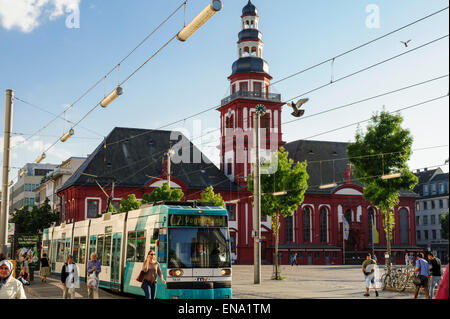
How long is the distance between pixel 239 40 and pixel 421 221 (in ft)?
167

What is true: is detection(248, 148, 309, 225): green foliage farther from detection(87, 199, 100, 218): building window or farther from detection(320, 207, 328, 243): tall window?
detection(320, 207, 328, 243): tall window

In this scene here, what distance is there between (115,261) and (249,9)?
5439 cm

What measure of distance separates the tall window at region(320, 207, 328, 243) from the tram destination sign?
57759 mm

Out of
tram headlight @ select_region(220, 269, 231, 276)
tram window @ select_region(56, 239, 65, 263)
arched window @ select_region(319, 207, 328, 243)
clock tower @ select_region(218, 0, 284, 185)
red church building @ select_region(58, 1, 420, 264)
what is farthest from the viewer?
arched window @ select_region(319, 207, 328, 243)

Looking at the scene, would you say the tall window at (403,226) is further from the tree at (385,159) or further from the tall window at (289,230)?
the tree at (385,159)

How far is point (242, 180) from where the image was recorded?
72.6 metres

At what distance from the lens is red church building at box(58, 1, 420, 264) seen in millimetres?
69438

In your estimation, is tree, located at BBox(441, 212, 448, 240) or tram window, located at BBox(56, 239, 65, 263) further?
tree, located at BBox(441, 212, 448, 240)

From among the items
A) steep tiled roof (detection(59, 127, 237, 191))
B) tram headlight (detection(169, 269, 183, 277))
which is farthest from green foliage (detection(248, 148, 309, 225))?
steep tiled roof (detection(59, 127, 237, 191))

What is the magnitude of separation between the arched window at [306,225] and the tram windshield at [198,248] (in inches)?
2234

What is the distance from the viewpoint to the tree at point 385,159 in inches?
1412

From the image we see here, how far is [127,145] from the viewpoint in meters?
73.6

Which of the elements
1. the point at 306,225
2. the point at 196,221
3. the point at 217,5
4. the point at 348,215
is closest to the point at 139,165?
the point at 306,225
